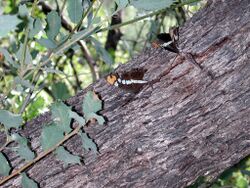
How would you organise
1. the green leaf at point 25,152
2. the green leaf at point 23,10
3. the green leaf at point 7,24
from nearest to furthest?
1. the green leaf at point 7,24
2. the green leaf at point 23,10
3. the green leaf at point 25,152

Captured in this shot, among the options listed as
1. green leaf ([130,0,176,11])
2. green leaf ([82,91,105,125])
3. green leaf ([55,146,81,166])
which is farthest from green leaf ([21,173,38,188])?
green leaf ([130,0,176,11])

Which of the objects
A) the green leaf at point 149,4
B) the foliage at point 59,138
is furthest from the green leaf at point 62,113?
the green leaf at point 149,4

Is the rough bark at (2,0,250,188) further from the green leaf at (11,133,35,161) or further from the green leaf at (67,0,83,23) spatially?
the green leaf at (67,0,83,23)

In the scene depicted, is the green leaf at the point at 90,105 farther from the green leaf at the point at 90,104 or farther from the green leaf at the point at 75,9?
the green leaf at the point at 75,9

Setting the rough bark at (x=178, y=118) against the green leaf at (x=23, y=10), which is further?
the rough bark at (x=178, y=118)

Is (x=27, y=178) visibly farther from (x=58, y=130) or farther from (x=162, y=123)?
(x=162, y=123)

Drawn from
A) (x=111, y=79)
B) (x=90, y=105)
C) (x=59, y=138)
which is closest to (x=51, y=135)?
(x=59, y=138)
